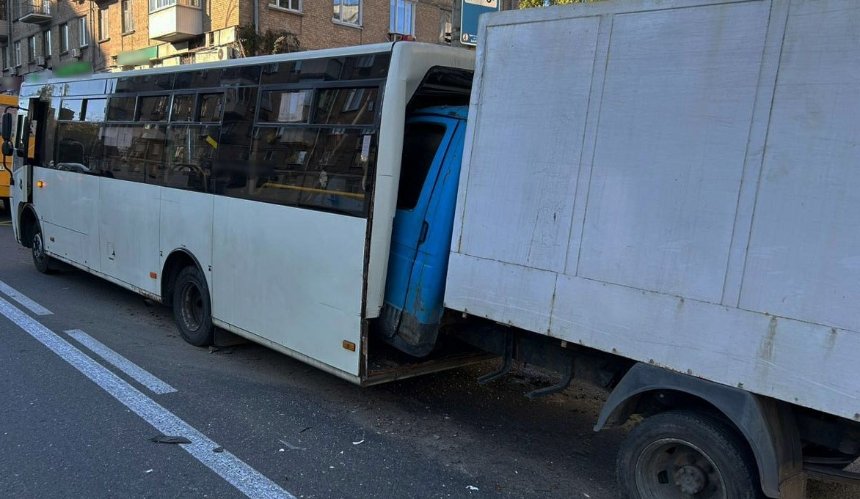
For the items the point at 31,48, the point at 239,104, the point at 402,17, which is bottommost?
the point at 239,104

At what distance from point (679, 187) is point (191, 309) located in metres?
4.96

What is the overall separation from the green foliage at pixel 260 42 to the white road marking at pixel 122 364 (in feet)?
50.6

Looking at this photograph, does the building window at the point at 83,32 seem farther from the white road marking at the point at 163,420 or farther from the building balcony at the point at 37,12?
the white road marking at the point at 163,420

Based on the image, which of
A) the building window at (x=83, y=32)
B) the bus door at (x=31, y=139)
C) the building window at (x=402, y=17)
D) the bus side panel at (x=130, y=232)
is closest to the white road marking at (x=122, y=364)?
the bus side panel at (x=130, y=232)

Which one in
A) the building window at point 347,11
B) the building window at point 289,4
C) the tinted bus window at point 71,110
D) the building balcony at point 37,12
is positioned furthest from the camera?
the building balcony at point 37,12

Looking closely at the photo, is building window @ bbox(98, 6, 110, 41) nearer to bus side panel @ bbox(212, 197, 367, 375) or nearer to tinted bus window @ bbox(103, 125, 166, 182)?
tinted bus window @ bbox(103, 125, 166, 182)

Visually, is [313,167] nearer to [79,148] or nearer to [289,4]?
[79,148]

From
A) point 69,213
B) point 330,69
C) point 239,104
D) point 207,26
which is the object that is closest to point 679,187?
point 330,69

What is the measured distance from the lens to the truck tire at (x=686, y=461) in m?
2.96

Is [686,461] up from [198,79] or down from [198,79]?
down

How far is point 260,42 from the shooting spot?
66.8 feet

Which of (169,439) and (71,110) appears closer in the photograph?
(169,439)

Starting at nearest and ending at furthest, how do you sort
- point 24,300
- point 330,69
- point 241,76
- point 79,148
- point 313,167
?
point 330,69, point 313,167, point 241,76, point 24,300, point 79,148

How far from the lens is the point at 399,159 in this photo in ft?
14.0
